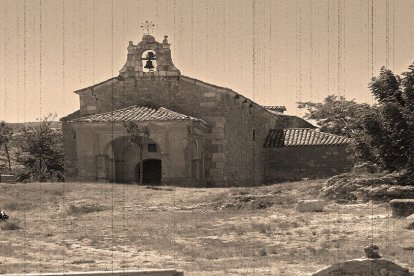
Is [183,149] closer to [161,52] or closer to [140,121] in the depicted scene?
[140,121]

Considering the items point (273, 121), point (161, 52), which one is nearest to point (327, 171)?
point (273, 121)

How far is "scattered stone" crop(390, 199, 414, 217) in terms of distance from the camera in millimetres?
19672

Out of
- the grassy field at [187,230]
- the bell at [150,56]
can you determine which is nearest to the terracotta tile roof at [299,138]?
the bell at [150,56]

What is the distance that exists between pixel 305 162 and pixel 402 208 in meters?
24.5

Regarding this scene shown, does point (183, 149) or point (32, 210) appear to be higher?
point (183, 149)

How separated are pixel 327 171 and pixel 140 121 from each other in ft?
46.0

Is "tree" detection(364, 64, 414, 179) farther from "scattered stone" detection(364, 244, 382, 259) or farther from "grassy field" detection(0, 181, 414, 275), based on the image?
"scattered stone" detection(364, 244, 382, 259)

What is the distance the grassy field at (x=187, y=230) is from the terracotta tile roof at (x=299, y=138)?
17126 mm

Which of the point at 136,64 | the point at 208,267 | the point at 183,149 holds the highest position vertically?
the point at 136,64

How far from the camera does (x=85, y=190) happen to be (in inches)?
1116

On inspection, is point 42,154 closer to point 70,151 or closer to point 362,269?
point 70,151

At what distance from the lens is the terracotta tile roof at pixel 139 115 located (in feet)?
→ 112

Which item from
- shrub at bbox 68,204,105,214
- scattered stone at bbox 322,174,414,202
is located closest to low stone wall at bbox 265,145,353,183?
scattered stone at bbox 322,174,414,202

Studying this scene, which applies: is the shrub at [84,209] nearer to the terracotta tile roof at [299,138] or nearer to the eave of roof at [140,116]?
the eave of roof at [140,116]
